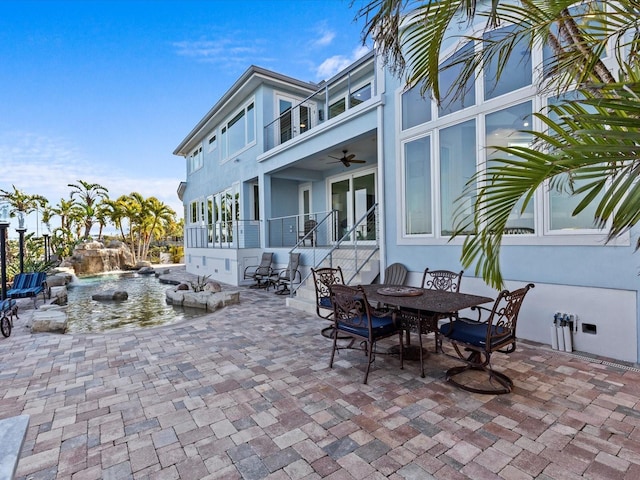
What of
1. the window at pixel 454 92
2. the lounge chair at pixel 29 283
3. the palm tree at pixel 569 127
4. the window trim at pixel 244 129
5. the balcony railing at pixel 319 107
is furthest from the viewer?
the window trim at pixel 244 129

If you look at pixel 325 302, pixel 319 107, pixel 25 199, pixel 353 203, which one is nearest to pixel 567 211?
pixel 325 302

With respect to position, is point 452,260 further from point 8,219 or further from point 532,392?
point 8,219

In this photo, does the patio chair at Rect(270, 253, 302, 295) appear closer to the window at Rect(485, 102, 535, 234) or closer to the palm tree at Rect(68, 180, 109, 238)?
the window at Rect(485, 102, 535, 234)

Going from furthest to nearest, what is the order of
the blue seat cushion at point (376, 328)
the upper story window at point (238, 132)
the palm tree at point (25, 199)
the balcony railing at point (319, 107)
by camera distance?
1. the palm tree at point (25, 199)
2. the upper story window at point (238, 132)
3. the balcony railing at point (319, 107)
4. the blue seat cushion at point (376, 328)

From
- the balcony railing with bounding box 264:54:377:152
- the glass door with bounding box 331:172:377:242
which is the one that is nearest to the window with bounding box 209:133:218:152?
the balcony railing with bounding box 264:54:377:152

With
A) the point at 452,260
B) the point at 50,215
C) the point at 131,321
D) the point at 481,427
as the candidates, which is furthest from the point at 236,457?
the point at 50,215

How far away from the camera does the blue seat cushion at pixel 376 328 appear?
11.9 ft

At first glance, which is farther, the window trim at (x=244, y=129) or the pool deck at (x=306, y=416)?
the window trim at (x=244, y=129)

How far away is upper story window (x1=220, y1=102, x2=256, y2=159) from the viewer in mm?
12484

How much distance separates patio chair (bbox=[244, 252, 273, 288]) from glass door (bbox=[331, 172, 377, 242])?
2.49 m

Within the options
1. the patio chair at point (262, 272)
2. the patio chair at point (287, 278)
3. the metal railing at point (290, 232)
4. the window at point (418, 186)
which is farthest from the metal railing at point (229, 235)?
the window at point (418, 186)

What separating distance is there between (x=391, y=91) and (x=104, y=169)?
31.9m

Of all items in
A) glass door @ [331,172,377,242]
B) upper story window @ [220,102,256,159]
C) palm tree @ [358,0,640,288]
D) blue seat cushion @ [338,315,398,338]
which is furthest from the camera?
upper story window @ [220,102,256,159]

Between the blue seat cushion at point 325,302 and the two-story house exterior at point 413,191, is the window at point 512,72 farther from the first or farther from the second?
the blue seat cushion at point 325,302
